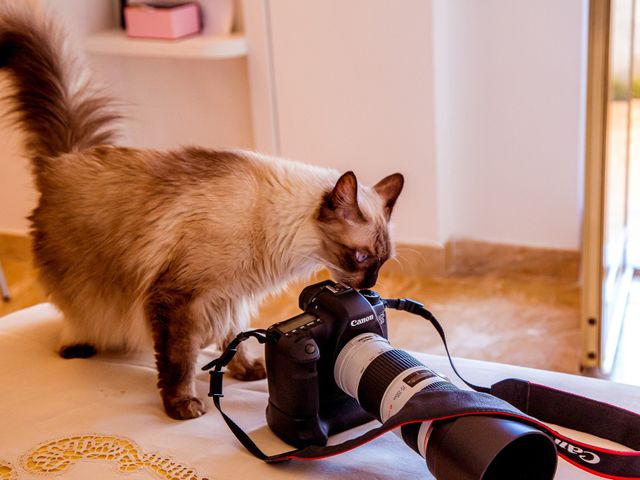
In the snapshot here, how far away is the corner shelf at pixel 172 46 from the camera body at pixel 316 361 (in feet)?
4.94

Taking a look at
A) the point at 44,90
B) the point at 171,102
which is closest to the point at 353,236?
the point at 44,90

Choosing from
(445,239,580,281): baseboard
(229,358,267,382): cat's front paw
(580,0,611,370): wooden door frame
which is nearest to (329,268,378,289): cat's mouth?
(229,358,267,382): cat's front paw

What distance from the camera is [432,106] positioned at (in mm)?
2514

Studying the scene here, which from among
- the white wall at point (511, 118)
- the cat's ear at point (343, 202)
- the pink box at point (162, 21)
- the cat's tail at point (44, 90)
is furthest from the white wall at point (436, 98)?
the cat's ear at point (343, 202)

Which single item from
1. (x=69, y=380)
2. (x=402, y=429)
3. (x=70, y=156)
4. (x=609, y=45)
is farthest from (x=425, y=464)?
(x=609, y=45)

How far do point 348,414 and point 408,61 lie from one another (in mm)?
1542

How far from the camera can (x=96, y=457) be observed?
3.70 ft

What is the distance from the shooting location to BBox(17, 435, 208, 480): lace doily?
109 cm

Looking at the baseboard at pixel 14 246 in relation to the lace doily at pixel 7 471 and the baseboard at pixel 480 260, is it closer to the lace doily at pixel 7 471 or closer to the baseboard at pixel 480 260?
the baseboard at pixel 480 260

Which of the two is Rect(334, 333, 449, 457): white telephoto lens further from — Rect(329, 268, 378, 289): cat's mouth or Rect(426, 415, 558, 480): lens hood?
Rect(329, 268, 378, 289): cat's mouth

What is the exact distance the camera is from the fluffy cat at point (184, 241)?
4.28 feet

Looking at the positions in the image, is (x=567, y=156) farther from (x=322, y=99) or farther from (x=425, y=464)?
(x=425, y=464)

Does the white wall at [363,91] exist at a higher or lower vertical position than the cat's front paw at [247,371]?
higher

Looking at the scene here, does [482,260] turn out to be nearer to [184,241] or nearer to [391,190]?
[391,190]
